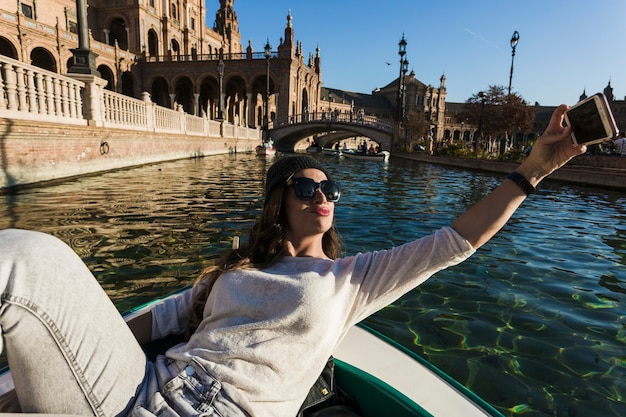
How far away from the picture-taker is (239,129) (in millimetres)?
30906

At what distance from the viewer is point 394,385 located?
5.48 ft

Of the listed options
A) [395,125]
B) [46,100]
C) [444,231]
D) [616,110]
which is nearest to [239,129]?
[395,125]

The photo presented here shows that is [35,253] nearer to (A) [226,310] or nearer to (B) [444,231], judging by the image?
(A) [226,310]

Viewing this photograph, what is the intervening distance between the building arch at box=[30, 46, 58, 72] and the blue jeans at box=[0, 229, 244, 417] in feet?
130

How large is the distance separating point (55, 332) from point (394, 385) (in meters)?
1.31

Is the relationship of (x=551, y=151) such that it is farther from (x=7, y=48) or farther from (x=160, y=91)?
(x=160, y=91)

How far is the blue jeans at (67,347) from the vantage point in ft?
3.57

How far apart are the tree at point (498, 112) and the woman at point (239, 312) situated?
89.8ft

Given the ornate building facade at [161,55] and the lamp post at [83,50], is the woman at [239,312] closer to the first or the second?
the lamp post at [83,50]

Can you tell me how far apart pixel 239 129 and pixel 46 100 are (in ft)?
72.5

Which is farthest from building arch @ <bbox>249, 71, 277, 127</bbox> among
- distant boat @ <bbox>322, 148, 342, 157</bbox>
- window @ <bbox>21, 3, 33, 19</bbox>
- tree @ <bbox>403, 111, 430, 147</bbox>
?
window @ <bbox>21, 3, 33, 19</bbox>

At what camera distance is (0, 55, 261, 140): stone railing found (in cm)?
791

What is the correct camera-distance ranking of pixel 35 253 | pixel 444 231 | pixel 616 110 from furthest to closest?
pixel 616 110 → pixel 444 231 → pixel 35 253

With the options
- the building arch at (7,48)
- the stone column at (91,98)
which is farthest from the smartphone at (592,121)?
the building arch at (7,48)
